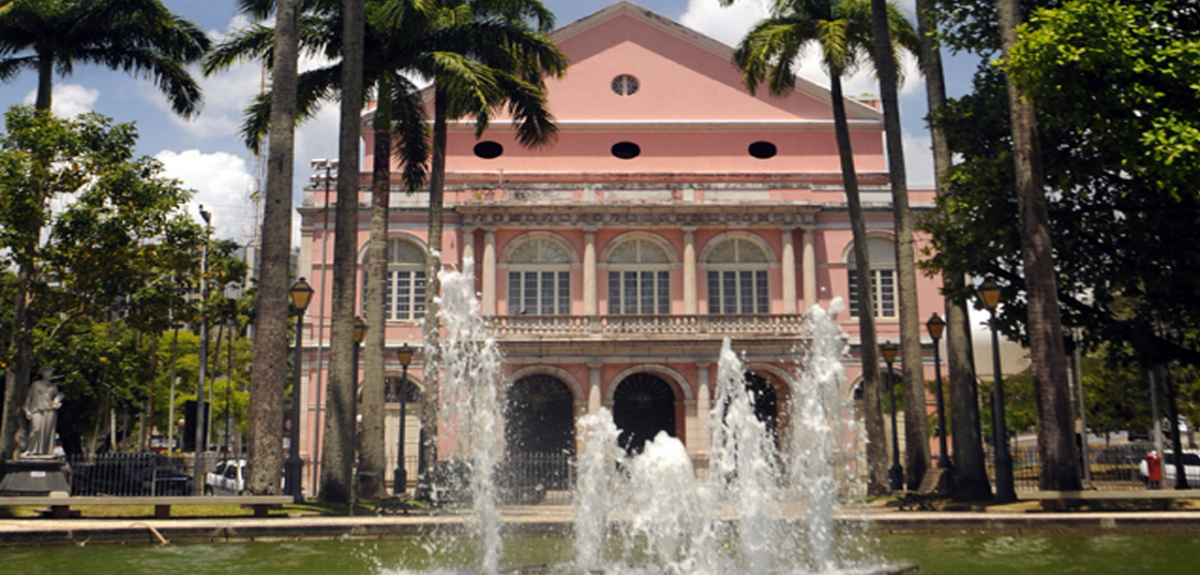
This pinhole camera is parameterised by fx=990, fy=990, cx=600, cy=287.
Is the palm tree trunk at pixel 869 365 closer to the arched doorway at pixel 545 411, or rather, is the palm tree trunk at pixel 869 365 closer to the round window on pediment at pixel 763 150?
the arched doorway at pixel 545 411

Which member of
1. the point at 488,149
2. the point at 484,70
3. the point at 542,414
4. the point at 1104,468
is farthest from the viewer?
the point at 488,149

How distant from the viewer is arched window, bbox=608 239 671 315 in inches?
1223

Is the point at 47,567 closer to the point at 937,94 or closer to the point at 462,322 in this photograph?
the point at 462,322

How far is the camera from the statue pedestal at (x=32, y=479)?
52.7ft

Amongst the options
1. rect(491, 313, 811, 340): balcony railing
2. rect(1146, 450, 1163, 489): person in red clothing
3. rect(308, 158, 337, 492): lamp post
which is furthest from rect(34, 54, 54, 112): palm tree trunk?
rect(1146, 450, 1163, 489): person in red clothing

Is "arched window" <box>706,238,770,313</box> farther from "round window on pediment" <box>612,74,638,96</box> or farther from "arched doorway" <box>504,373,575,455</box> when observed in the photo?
"round window on pediment" <box>612,74,638,96</box>

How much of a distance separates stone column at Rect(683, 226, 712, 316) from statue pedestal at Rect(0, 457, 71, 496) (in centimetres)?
1844

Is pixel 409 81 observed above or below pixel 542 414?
above

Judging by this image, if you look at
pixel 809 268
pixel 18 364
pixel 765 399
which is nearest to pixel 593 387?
pixel 765 399

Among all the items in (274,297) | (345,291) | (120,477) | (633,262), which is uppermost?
(633,262)

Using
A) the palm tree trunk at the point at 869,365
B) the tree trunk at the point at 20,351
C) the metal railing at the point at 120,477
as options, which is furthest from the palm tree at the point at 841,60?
the tree trunk at the point at 20,351

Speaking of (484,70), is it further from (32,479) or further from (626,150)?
(626,150)

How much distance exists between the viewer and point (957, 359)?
17656 millimetres

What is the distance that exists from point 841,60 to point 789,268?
428 inches
